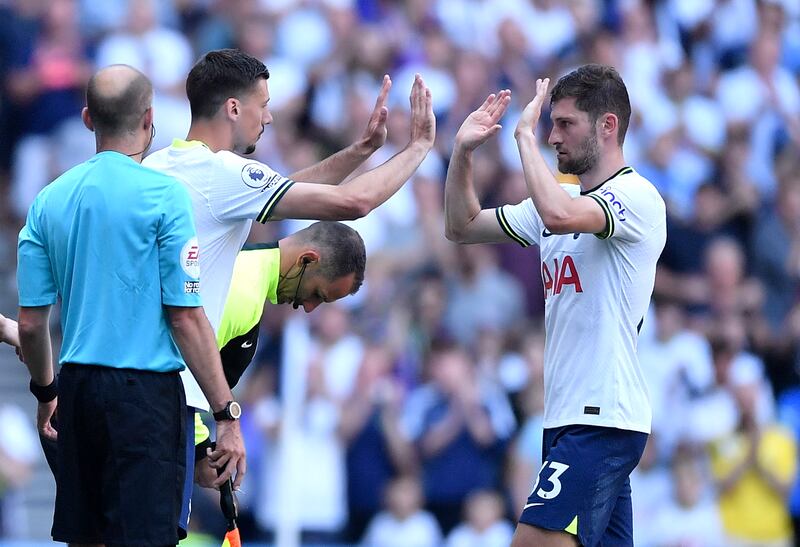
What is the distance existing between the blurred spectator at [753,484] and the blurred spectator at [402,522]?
2526 millimetres

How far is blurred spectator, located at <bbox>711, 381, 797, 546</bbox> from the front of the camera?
12.2 meters

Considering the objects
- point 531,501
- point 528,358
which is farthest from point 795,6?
point 531,501

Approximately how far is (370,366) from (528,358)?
138 cm

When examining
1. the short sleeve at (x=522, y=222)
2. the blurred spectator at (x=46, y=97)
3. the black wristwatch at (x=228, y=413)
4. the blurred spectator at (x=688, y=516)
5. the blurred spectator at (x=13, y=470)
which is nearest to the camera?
the black wristwatch at (x=228, y=413)

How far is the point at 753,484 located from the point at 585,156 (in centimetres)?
661

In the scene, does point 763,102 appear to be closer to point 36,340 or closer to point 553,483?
point 553,483

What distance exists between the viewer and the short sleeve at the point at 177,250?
5.47 m

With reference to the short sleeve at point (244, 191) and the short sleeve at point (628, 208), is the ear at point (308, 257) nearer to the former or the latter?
the short sleeve at point (244, 191)

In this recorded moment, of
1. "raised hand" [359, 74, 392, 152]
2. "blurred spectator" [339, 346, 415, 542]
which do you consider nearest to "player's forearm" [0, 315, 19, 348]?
"raised hand" [359, 74, 392, 152]

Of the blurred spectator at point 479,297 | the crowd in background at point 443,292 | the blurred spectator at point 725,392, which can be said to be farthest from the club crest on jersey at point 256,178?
the blurred spectator at point 725,392

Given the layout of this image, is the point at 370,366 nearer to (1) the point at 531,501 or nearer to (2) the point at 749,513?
(2) the point at 749,513

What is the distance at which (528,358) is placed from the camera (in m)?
12.2

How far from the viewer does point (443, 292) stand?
12477 mm

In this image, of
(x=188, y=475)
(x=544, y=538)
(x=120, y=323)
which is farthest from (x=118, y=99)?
(x=544, y=538)
